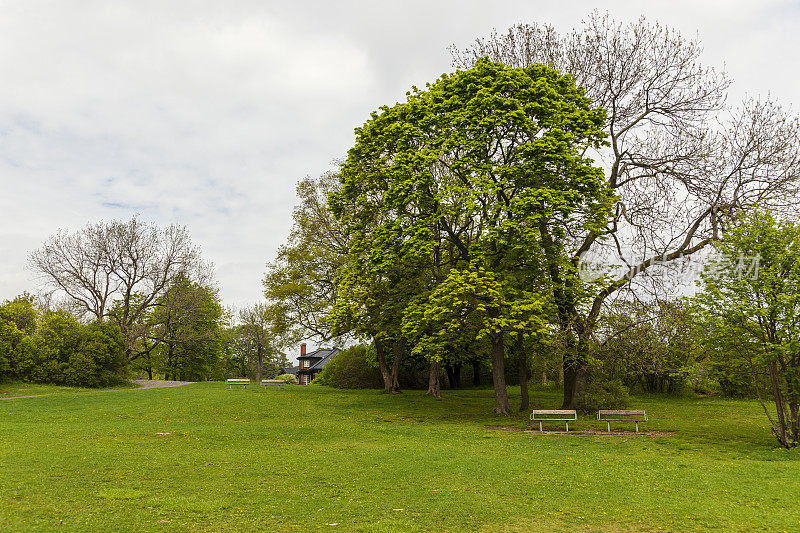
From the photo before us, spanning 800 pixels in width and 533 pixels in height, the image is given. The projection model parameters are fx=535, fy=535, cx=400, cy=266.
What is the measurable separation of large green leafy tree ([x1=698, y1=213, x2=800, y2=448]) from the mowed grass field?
188cm

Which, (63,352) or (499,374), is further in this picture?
(63,352)

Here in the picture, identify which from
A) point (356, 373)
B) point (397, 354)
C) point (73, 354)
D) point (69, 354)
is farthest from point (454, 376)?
point (69, 354)

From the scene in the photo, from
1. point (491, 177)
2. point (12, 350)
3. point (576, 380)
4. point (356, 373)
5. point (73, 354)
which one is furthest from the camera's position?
point (356, 373)

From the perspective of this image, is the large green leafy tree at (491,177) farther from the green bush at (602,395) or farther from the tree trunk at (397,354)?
the tree trunk at (397,354)

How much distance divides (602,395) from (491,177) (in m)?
10.6

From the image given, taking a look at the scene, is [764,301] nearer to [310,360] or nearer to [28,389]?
[28,389]

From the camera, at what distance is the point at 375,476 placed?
37.2 ft

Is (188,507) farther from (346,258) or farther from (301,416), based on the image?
(346,258)

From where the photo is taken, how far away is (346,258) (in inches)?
1379

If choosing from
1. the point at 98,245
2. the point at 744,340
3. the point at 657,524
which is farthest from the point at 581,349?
the point at 98,245

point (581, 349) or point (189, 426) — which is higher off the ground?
point (581, 349)

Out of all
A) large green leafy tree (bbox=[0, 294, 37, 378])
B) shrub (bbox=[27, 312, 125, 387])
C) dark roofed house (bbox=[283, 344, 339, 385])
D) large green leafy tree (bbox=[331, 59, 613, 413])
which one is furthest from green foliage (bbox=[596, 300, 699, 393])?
dark roofed house (bbox=[283, 344, 339, 385])

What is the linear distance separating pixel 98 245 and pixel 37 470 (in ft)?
130

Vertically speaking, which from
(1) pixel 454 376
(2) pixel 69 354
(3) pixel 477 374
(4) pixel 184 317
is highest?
(4) pixel 184 317
